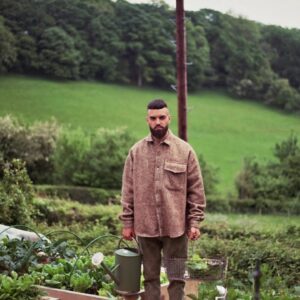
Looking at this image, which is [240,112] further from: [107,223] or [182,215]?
[182,215]

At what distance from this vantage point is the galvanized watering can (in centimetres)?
399

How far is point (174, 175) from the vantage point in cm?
389

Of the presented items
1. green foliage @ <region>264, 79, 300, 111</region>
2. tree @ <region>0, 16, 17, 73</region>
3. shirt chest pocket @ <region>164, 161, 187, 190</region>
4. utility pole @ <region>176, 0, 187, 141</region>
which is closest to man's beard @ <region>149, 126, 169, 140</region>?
shirt chest pocket @ <region>164, 161, 187, 190</region>

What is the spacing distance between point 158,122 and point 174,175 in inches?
13.4

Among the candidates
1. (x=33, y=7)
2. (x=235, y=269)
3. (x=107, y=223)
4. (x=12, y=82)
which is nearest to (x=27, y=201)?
(x=107, y=223)

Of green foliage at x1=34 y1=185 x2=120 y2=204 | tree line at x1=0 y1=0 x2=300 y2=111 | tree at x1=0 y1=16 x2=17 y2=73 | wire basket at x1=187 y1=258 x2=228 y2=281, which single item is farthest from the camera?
tree line at x1=0 y1=0 x2=300 y2=111

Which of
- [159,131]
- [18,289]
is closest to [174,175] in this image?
[159,131]

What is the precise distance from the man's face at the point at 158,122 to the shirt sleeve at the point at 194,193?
0.22m

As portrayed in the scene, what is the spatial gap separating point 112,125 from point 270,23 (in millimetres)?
6333

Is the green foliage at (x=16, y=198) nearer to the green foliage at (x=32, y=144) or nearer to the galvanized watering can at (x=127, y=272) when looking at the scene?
the galvanized watering can at (x=127, y=272)

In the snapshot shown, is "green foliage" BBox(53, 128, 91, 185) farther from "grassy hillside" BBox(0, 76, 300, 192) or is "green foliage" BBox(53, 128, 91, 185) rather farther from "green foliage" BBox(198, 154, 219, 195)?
"green foliage" BBox(198, 154, 219, 195)

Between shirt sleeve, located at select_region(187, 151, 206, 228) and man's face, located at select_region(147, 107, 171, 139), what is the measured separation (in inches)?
8.8

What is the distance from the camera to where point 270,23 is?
67.6ft

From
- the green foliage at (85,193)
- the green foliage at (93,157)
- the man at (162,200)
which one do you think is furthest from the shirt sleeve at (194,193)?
the green foliage at (93,157)
